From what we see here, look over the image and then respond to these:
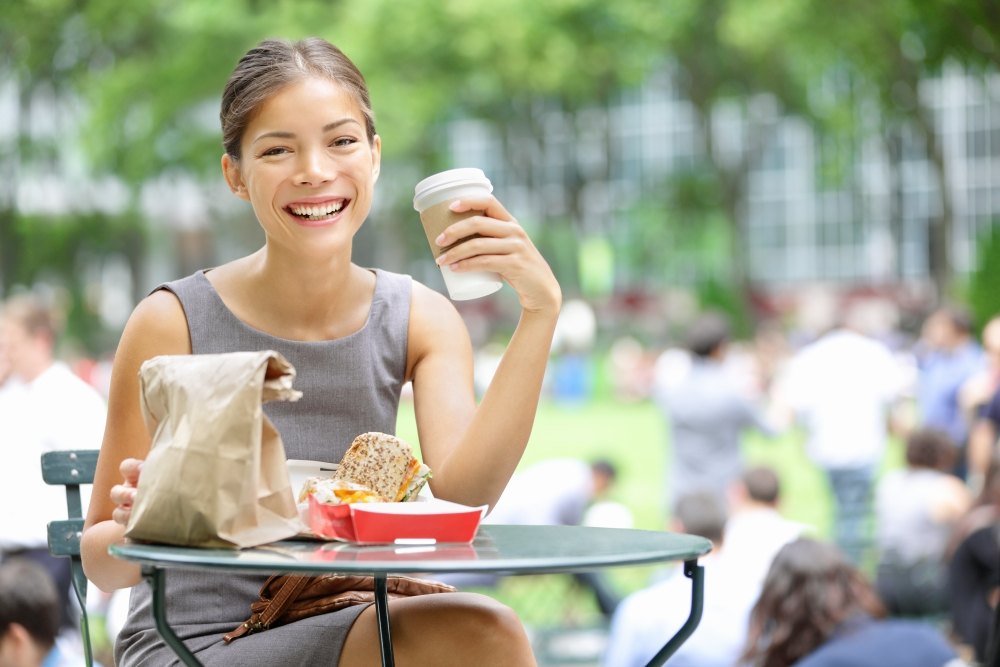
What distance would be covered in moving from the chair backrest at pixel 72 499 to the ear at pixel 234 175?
691 mm

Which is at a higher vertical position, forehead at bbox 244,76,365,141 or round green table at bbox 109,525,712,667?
forehead at bbox 244,76,365,141

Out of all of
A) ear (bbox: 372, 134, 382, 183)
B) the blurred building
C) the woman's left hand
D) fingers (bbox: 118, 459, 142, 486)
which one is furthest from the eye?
the blurred building

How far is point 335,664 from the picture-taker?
1951 millimetres

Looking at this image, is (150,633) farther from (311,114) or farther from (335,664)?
(311,114)

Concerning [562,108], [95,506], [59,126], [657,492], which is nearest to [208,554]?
[95,506]

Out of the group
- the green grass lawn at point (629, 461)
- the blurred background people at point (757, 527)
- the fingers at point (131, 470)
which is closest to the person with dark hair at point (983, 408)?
the green grass lawn at point (629, 461)

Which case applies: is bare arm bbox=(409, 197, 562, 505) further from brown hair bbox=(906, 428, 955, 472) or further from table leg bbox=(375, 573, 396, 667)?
brown hair bbox=(906, 428, 955, 472)

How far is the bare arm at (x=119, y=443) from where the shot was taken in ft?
6.67

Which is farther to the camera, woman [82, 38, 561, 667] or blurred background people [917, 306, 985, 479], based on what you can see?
blurred background people [917, 306, 985, 479]

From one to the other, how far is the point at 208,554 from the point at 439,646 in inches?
16.7

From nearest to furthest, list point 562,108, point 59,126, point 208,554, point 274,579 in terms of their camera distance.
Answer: point 208,554, point 274,579, point 59,126, point 562,108

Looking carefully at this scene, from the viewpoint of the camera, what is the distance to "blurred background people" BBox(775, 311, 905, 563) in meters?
9.59

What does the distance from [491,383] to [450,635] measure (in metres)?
0.39

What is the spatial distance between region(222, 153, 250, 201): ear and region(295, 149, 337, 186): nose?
0.15 m
